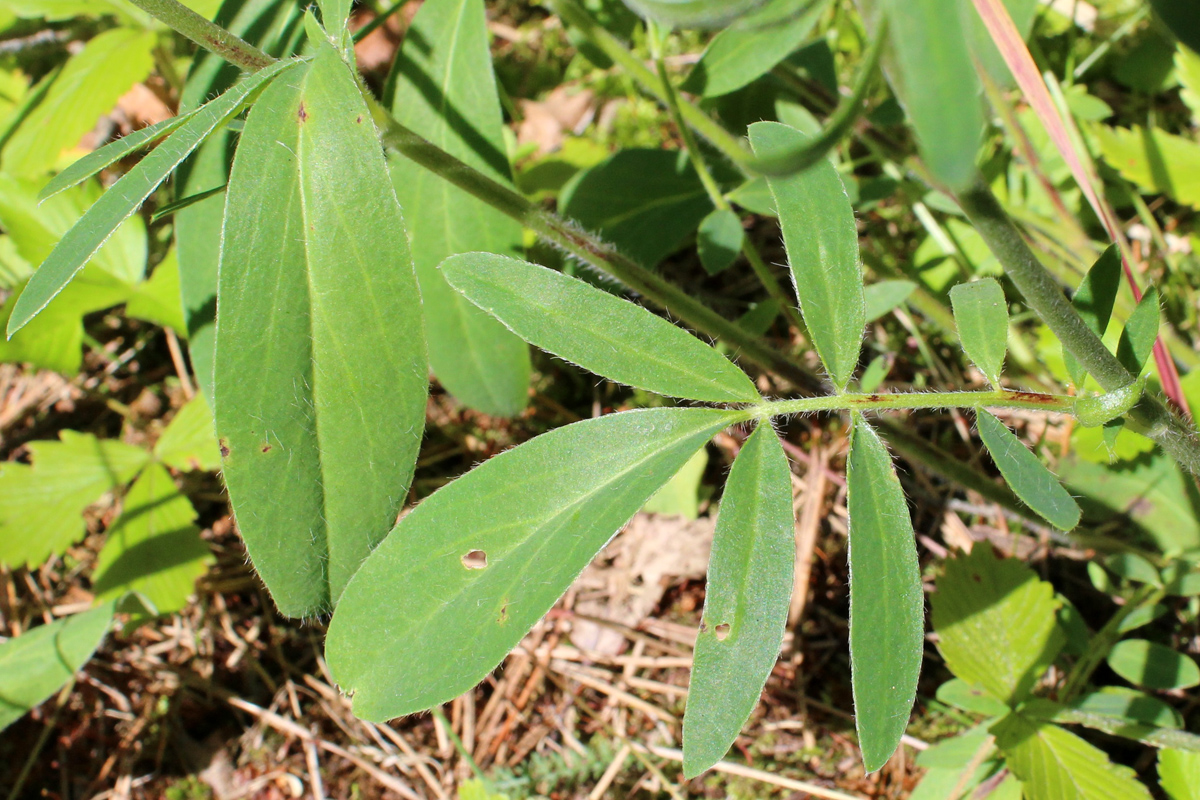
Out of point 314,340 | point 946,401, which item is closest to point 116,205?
point 314,340

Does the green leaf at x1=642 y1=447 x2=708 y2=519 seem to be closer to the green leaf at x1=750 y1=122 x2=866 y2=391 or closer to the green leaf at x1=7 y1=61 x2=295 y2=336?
the green leaf at x1=750 y1=122 x2=866 y2=391

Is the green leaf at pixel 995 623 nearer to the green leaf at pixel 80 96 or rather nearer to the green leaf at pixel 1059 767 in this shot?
the green leaf at pixel 1059 767

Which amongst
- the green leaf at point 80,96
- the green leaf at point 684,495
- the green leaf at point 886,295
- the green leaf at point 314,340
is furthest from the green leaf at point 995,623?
the green leaf at point 80,96

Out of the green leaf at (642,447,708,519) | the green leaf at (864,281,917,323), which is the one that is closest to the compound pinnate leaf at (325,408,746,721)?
the green leaf at (864,281,917,323)

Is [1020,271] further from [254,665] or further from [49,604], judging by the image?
[49,604]

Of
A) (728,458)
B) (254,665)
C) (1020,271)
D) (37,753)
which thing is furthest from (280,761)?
(1020,271)

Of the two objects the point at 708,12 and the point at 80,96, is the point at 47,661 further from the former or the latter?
the point at 708,12
